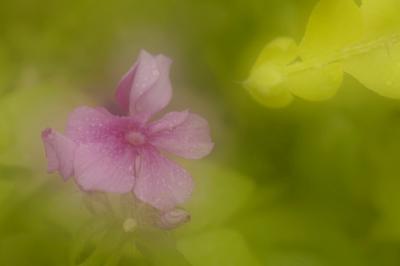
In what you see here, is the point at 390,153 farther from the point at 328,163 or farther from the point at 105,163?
the point at 105,163

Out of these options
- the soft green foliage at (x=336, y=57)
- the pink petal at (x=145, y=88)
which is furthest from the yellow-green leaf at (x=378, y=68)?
the pink petal at (x=145, y=88)

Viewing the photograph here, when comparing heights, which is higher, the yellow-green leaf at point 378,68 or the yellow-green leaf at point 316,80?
the yellow-green leaf at point 378,68

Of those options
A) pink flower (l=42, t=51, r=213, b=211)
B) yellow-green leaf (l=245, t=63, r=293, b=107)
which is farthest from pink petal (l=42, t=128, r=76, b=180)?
yellow-green leaf (l=245, t=63, r=293, b=107)

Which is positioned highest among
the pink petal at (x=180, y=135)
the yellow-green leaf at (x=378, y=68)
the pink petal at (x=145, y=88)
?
the yellow-green leaf at (x=378, y=68)

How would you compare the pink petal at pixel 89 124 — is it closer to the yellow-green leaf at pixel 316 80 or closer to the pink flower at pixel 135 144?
the pink flower at pixel 135 144

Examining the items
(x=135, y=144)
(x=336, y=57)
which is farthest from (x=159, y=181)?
(x=336, y=57)

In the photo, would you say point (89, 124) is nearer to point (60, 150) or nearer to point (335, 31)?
point (60, 150)

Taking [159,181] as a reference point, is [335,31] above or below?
above
